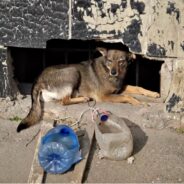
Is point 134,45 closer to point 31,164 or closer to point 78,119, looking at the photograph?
point 78,119

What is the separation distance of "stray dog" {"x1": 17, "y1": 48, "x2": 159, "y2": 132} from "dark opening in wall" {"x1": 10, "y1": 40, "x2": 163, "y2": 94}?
20.8 inches

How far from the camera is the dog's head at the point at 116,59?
22.7 ft

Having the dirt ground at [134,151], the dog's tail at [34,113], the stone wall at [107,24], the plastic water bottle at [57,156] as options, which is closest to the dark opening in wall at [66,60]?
the dog's tail at [34,113]

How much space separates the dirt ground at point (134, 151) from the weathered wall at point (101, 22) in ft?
2.80

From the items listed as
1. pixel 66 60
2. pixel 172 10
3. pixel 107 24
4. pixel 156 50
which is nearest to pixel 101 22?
pixel 107 24

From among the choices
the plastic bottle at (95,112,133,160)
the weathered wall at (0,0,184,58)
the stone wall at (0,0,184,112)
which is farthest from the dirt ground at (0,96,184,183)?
the weathered wall at (0,0,184,58)

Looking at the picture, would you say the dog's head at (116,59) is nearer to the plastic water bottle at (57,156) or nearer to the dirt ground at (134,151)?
the dirt ground at (134,151)

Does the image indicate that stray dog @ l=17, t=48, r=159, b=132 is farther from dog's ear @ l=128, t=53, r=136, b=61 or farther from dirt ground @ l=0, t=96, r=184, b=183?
dirt ground @ l=0, t=96, r=184, b=183

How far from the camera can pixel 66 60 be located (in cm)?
793

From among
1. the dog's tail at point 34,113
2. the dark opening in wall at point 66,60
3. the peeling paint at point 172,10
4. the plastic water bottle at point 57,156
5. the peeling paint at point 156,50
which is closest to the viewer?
the plastic water bottle at point 57,156

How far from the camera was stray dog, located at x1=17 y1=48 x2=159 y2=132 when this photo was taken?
22.7ft

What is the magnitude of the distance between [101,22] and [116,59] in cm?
91

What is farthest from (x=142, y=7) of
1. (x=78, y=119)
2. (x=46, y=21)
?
(x=78, y=119)

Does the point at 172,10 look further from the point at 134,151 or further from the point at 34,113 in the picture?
the point at 34,113
